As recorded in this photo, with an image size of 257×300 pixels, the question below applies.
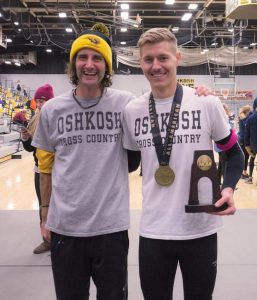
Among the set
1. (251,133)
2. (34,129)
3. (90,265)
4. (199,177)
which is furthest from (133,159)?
(251,133)

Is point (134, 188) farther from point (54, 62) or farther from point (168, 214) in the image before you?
point (54, 62)

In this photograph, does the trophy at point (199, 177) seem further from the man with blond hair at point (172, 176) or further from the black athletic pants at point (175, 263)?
the black athletic pants at point (175, 263)

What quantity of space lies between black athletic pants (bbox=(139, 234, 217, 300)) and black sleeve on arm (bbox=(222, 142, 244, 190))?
216mm

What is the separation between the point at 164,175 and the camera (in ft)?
4.60

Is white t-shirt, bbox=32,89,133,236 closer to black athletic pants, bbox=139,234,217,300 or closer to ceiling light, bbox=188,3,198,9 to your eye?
black athletic pants, bbox=139,234,217,300

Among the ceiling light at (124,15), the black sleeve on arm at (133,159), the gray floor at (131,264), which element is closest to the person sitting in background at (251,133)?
the gray floor at (131,264)

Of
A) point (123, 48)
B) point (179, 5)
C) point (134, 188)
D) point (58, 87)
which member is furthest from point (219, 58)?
point (58, 87)

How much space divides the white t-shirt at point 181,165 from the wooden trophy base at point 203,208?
5 centimetres

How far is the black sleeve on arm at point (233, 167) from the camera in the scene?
4.91 ft

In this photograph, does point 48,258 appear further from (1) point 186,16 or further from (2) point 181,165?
(1) point 186,16

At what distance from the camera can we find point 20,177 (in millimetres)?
7992

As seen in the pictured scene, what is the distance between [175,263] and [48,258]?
204cm

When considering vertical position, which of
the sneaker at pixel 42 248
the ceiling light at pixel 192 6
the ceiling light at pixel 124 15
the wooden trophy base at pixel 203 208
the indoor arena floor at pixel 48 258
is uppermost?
the ceiling light at pixel 192 6

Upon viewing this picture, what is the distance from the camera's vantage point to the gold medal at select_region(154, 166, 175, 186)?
1402 millimetres
